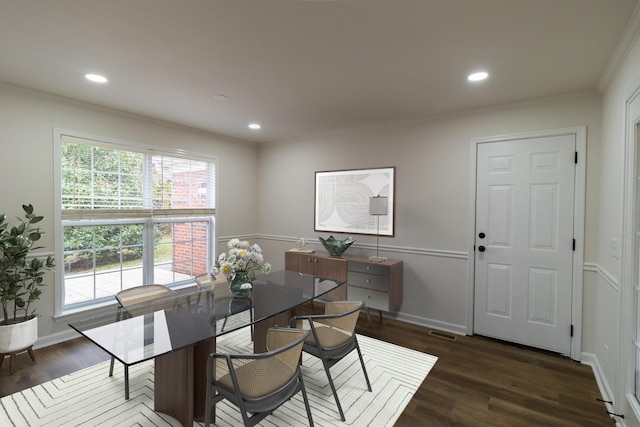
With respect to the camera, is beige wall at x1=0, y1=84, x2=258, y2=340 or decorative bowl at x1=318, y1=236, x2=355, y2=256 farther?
decorative bowl at x1=318, y1=236, x2=355, y2=256

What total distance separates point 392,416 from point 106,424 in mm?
1929

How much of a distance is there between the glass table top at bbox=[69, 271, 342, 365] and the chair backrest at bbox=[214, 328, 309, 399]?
0.88 feet

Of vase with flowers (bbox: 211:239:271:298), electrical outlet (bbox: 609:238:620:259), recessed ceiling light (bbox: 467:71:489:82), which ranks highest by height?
recessed ceiling light (bbox: 467:71:489:82)

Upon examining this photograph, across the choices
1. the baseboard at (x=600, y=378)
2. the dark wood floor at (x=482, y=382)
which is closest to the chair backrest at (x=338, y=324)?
the dark wood floor at (x=482, y=382)

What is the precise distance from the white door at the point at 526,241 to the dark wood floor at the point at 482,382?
26 cm

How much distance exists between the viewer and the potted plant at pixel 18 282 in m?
2.65

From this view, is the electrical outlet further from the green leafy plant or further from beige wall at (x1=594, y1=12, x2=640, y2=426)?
the green leafy plant

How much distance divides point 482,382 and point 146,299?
9.56ft

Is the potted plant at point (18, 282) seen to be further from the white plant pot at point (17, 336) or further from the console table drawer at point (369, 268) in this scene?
the console table drawer at point (369, 268)

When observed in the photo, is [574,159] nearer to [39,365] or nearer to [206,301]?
[206,301]

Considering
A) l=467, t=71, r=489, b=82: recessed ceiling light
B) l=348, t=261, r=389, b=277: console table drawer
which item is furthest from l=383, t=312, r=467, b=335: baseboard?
l=467, t=71, r=489, b=82: recessed ceiling light

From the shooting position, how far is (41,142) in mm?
3098

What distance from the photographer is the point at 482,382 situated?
8.45 feet

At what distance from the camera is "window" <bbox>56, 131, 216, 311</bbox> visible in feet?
11.1
